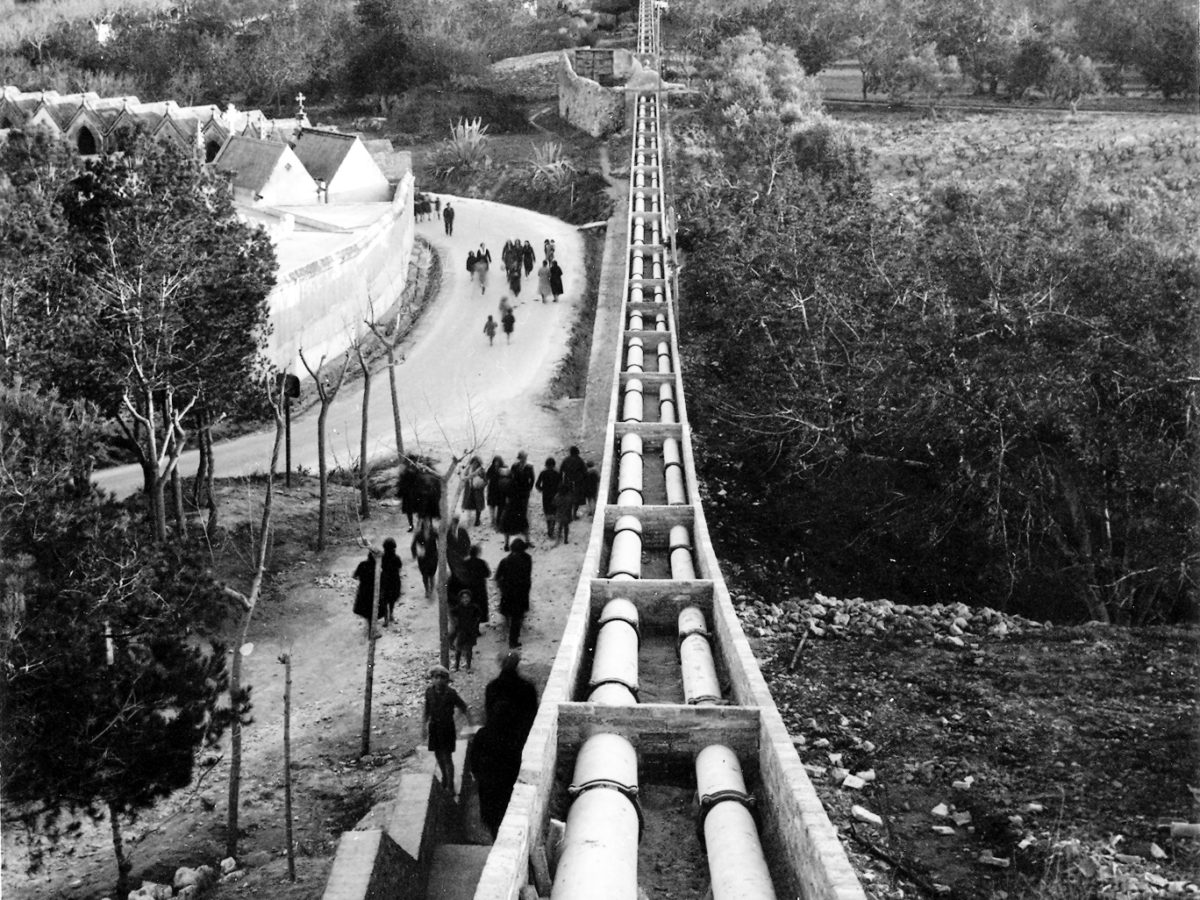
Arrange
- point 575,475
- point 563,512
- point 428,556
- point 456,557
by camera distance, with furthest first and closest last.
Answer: point 575,475 < point 563,512 < point 428,556 < point 456,557

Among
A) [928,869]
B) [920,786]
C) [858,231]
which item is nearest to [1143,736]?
[920,786]

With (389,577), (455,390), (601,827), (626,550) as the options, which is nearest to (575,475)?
(389,577)

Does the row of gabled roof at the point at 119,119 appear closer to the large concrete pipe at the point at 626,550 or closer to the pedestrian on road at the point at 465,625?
the pedestrian on road at the point at 465,625

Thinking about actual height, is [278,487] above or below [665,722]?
below

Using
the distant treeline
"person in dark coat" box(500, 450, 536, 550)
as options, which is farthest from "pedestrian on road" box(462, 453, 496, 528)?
the distant treeline

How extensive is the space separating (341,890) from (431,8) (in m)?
70.8

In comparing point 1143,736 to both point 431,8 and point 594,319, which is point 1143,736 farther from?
point 431,8

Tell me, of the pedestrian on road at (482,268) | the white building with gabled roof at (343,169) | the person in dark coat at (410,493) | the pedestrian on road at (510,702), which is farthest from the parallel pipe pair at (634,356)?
the white building with gabled roof at (343,169)

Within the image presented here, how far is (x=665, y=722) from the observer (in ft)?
29.6

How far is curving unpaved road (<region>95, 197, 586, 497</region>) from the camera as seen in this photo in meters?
23.8

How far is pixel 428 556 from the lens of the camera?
1673 centimetres

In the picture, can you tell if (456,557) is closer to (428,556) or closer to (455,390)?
(428,556)

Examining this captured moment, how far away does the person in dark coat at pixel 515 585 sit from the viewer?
46.9ft

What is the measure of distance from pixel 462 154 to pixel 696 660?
50.0 metres
